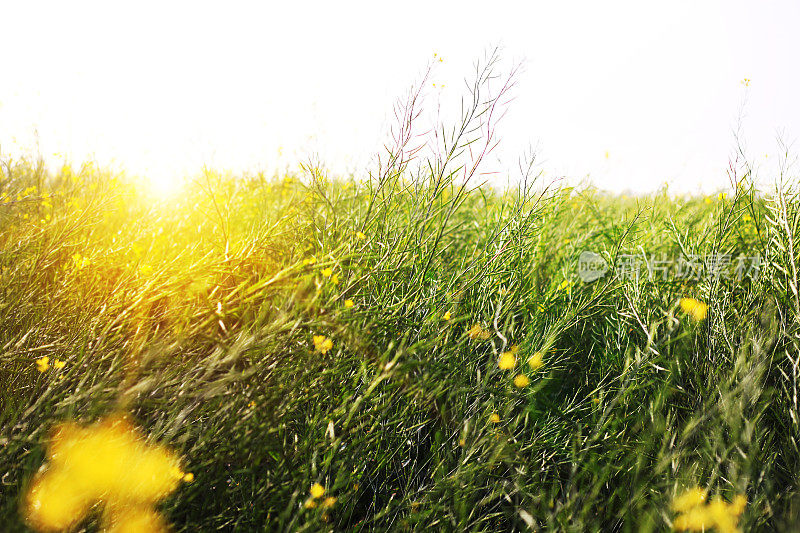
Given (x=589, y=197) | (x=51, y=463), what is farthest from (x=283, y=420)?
(x=589, y=197)

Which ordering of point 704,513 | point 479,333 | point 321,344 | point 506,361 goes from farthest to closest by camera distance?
1. point 479,333
2. point 506,361
3. point 321,344
4. point 704,513

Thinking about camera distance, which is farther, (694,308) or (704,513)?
(694,308)

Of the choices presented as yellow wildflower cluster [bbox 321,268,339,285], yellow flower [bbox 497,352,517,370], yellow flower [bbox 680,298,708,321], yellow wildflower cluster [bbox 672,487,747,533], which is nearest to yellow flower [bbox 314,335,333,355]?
yellow wildflower cluster [bbox 321,268,339,285]

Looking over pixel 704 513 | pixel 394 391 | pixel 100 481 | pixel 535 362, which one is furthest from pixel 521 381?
pixel 100 481

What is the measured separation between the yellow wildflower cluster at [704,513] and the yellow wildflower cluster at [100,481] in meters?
0.87

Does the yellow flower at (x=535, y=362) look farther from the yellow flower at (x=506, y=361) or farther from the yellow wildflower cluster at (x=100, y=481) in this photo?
the yellow wildflower cluster at (x=100, y=481)

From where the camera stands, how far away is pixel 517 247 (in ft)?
4.68

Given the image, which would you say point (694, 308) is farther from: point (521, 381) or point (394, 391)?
point (394, 391)

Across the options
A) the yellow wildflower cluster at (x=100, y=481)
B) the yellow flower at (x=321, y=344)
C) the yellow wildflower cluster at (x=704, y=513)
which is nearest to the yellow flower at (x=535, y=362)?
the yellow wildflower cluster at (x=704, y=513)

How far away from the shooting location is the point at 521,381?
1279 mm

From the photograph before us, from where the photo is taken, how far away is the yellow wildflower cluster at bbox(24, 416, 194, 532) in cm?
84

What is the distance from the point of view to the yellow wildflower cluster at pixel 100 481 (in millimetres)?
835

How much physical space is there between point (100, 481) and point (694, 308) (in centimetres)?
153

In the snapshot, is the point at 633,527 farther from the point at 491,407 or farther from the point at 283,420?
the point at 283,420
